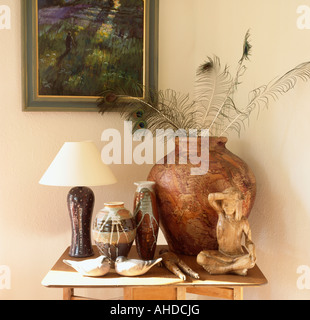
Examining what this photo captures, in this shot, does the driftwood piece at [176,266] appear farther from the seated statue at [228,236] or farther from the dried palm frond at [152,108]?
the dried palm frond at [152,108]

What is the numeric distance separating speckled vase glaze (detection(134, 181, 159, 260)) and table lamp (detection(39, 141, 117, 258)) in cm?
16

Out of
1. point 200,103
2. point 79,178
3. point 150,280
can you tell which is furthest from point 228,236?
point 200,103

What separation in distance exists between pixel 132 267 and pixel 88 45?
1.08 meters

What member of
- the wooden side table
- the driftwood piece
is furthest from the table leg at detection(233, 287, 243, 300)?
the driftwood piece

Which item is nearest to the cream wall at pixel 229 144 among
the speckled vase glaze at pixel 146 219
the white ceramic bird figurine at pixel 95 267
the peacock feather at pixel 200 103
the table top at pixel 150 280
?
the peacock feather at pixel 200 103

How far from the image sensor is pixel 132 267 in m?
1.31

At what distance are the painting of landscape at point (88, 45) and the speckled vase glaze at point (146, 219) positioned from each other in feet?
2.11

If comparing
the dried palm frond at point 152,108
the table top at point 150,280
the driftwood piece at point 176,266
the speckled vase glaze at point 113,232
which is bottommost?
the table top at point 150,280

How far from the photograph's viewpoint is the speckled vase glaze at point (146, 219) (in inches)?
57.2

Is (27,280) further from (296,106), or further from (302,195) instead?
(296,106)

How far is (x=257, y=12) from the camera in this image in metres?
1.64
